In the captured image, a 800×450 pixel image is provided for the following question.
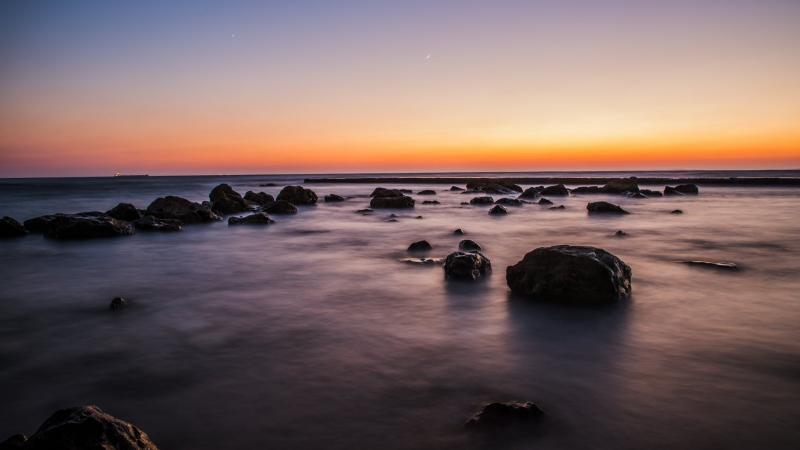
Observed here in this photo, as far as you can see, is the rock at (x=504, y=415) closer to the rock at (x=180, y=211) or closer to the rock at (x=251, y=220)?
the rock at (x=251, y=220)

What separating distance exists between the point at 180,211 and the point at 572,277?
13818 millimetres

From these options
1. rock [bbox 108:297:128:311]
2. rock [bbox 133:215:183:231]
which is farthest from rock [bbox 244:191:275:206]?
rock [bbox 108:297:128:311]

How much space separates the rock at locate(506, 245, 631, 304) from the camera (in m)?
5.23

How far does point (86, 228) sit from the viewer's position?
1144cm

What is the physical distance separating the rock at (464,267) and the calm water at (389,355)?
234mm

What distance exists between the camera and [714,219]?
15.4 m

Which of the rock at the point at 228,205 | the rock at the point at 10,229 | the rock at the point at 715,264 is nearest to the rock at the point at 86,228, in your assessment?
the rock at the point at 10,229

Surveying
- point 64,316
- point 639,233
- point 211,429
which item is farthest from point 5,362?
point 639,233

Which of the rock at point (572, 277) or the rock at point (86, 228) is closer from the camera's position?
the rock at point (572, 277)

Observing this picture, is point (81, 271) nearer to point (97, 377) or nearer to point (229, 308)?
point (229, 308)

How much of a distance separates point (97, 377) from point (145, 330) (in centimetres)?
109

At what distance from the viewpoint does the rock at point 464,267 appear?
6531 millimetres

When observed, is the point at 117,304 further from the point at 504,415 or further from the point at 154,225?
the point at 154,225

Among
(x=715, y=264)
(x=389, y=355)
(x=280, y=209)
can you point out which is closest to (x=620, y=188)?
(x=280, y=209)
